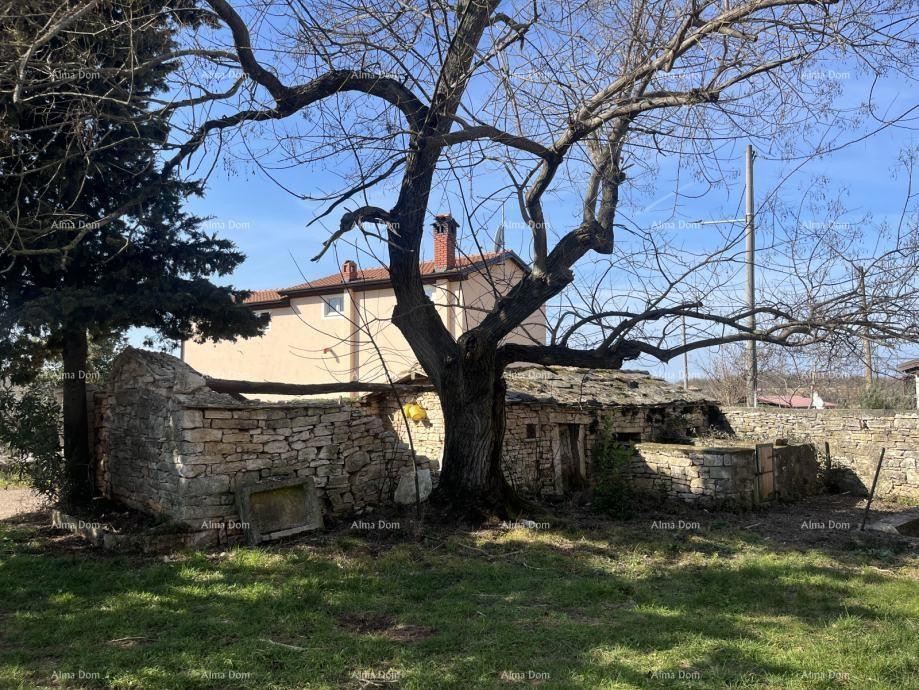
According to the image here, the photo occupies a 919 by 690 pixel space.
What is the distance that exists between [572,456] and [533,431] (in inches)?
51.3

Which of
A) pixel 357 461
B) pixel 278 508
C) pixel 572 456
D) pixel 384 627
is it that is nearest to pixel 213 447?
pixel 278 508

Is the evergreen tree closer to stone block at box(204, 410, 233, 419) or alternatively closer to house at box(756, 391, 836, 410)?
stone block at box(204, 410, 233, 419)

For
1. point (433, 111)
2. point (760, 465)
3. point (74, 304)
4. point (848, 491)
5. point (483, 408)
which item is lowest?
point (848, 491)

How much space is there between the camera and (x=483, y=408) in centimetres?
873

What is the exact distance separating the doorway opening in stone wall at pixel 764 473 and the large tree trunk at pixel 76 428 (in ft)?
36.0

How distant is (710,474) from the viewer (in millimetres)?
11211

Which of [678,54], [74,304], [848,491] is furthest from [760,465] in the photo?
[74,304]

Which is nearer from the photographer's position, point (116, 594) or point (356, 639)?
point (356, 639)

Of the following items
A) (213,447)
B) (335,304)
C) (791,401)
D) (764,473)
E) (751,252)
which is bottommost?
(764,473)

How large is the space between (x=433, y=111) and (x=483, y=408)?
384cm

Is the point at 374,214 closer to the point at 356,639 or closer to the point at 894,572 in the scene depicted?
the point at 356,639

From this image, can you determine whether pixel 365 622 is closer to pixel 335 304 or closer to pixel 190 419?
pixel 190 419

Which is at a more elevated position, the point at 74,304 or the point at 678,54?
the point at 678,54

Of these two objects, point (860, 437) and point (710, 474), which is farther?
point (860, 437)
